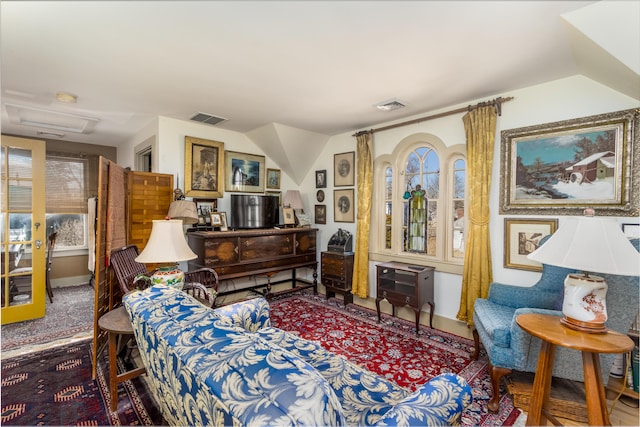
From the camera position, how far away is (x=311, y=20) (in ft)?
5.81

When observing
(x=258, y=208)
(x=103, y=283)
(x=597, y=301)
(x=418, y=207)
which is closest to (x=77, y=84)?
(x=103, y=283)

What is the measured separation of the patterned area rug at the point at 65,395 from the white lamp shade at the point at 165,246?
98 cm

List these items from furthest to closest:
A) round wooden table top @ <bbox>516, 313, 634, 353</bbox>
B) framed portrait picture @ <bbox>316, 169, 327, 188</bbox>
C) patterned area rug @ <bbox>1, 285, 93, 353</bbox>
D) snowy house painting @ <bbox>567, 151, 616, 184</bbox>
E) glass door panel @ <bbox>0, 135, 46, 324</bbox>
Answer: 1. framed portrait picture @ <bbox>316, 169, 327, 188</bbox>
2. glass door panel @ <bbox>0, 135, 46, 324</bbox>
3. patterned area rug @ <bbox>1, 285, 93, 353</bbox>
4. snowy house painting @ <bbox>567, 151, 616, 184</bbox>
5. round wooden table top @ <bbox>516, 313, 634, 353</bbox>

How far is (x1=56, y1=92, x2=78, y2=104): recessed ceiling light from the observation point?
2.93m

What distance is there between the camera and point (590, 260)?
1581mm

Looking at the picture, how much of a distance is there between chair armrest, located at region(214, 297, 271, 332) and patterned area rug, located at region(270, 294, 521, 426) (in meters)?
1.00

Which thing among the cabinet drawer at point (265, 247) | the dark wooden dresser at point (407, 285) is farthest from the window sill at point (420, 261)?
the cabinet drawer at point (265, 247)

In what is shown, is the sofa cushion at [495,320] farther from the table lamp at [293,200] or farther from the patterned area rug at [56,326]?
the patterned area rug at [56,326]

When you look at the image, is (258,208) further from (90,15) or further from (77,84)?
(90,15)

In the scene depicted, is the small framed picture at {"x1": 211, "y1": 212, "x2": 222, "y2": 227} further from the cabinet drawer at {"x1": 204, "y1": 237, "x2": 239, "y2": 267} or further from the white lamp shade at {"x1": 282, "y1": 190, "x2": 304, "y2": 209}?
the white lamp shade at {"x1": 282, "y1": 190, "x2": 304, "y2": 209}

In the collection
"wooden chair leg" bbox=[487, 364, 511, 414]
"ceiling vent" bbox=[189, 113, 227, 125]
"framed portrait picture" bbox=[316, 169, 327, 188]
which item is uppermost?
"ceiling vent" bbox=[189, 113, 227, 125]

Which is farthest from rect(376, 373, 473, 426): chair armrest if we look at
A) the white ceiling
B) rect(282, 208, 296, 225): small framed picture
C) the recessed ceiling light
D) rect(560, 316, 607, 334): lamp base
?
the recessed ceiling light

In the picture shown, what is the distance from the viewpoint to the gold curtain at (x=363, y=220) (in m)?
4.02

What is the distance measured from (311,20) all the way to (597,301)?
7.72 ft
